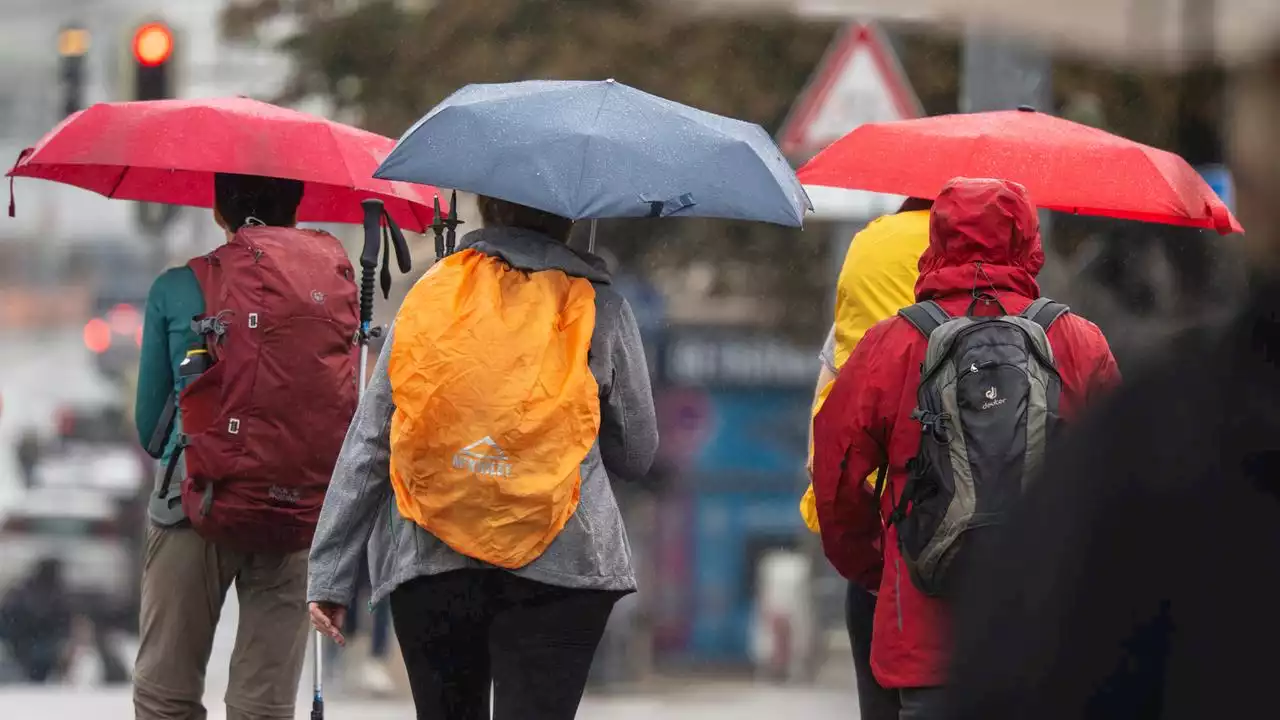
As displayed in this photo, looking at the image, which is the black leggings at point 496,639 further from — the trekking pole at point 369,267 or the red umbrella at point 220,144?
the red umbrella at point 220,144

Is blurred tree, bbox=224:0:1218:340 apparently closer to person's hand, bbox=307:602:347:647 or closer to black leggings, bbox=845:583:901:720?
black leggings, bbox=845:583:901:720

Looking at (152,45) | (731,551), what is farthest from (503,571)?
(731,551)

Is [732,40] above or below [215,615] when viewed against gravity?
above

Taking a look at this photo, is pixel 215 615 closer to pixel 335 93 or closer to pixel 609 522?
pixel 609 522

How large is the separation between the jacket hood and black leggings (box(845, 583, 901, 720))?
3.54 ft

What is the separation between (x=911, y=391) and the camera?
4.25 metres

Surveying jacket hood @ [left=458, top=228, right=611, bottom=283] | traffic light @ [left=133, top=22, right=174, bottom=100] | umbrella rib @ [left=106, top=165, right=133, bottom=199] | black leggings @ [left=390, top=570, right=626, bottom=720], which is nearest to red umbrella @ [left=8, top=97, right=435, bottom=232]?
umbrella rib @ [left=106, top=165, right=133, bottom=199]

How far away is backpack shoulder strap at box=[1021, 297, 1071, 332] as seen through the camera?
14.2ft

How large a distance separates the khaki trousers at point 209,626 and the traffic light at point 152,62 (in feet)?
25.9

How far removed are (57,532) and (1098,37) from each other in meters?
16.6

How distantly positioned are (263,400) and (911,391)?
68.4 inches

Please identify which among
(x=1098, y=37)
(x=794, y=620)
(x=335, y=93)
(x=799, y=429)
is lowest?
(x=794, y=620)

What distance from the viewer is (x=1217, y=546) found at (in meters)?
1.55

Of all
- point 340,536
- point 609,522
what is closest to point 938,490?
point 609,522
